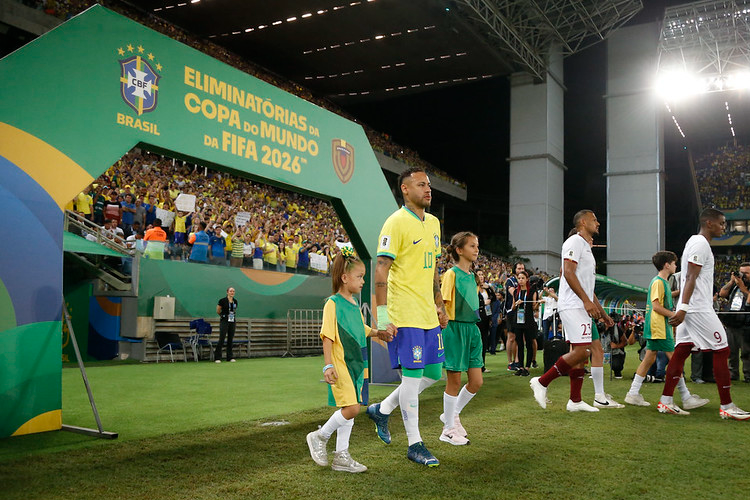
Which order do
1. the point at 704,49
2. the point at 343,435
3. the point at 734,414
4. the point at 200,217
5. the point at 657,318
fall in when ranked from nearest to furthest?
the point at 343,435 < the point at 734,414 < the point at 657,318 < the point at 200,217 < the point at 704,49

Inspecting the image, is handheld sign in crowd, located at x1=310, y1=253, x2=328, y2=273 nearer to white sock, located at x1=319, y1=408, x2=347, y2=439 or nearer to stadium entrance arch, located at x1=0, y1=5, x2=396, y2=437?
stadium entrance arch, located at x1=0, y1=5, x2=396, y2=437

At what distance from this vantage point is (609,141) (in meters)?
33.8

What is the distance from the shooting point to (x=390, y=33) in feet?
91.7

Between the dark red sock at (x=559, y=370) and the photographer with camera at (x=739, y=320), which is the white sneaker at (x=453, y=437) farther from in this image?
the photographer with camera at (x=739, y=320)

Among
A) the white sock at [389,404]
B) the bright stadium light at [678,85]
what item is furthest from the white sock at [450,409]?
the bright stadium light at [678,85]

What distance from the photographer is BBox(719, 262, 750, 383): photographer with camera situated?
10094 millimetres

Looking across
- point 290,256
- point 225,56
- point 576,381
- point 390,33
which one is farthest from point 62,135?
point 390,33

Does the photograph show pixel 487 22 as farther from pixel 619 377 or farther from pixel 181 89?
pixel 181 89

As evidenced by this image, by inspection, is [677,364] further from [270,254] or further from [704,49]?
[704,49]

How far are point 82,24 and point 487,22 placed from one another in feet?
74.5

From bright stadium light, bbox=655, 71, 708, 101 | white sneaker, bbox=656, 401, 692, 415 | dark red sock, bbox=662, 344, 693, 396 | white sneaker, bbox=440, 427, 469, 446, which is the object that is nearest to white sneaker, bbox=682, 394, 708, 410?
white sneaker, bbox=656, 401, 692, 415

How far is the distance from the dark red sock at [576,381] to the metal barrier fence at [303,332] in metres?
10.6

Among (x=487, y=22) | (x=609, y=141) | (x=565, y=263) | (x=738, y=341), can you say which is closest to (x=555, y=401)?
(x=565, y=263)

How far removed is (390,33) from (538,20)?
7159mm
